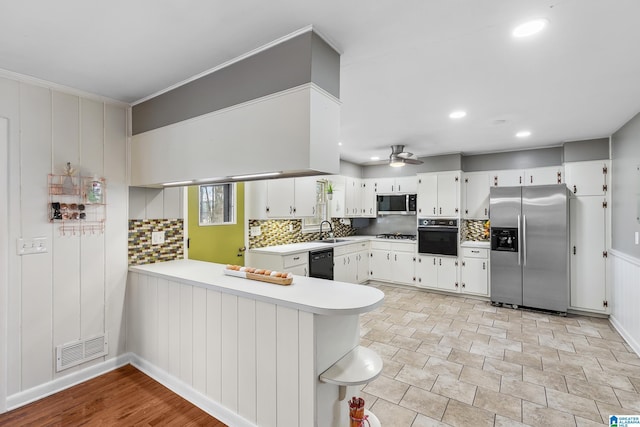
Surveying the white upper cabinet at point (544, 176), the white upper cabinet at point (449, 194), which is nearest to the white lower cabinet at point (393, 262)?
the white upper cabinet at point (449, 194)

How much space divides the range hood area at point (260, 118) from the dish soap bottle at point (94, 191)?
22.7 inches

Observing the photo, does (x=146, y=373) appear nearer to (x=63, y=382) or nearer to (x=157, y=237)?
(x=63, y=382)

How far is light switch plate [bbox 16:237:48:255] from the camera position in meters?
A: 2.34

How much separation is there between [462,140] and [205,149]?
149 inches

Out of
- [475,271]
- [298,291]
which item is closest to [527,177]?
[475,271]

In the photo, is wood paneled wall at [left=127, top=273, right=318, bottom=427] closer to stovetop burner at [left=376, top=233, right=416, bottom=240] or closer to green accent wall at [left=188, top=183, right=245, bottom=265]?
green accent wall at [left=188, top=183, right=245, bottom=265]

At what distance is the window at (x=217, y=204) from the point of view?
11.8 ft

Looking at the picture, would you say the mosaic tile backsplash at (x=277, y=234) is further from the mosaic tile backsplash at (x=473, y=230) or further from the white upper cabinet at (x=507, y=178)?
the white upper cabinet at (x=507, y=178)

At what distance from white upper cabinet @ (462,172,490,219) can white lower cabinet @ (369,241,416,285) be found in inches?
46.6

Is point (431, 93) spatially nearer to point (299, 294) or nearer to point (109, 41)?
point (299, 294)

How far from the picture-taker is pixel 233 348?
81.7 inches

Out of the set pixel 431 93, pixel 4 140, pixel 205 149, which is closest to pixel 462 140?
pixel 431 93

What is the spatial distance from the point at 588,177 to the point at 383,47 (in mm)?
4317

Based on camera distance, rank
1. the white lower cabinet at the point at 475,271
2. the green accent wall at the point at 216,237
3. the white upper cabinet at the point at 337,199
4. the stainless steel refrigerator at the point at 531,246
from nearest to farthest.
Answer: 1. the green accent wall at the point at 216,237
2. the stainless steel refrigerator at the point at 531,246
3. the white lower cabinet at the point at 475,271
4. the white upper cabinet at the point at 337,199
